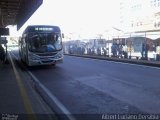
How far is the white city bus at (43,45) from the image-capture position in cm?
2072

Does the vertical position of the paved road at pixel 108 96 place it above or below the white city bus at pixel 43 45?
below

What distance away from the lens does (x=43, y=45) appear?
21.0 metres

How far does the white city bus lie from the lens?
68.0ft

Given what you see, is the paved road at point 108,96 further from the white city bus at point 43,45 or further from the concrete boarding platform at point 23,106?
the white city bus at point 43,45

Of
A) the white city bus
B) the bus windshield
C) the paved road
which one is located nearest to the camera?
the paved road

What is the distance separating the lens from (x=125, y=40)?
3152 cm

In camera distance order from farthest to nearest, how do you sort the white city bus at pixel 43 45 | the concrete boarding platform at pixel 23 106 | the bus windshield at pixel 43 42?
the bus windshield at pixel 43 42, the white city bus at pixel 43 45, the concrete boarding platform at pixel 23 106

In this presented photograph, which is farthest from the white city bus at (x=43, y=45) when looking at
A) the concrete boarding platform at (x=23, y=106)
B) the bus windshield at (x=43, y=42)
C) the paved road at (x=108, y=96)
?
the concrete boarding platform at (x=23, y=106)

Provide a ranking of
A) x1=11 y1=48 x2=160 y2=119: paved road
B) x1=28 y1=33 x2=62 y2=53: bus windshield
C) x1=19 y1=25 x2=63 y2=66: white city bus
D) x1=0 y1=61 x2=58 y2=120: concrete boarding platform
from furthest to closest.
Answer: x1=28 y1=33 x2=62 y2=53: bus windshield, x1=19 y1=25 x2=63 y2=66: white city bus, x1=11 y1=48 x2=160 y2=119: paved road, x1=0 y1=61 x2=58 y2=120: concrete boarding platform

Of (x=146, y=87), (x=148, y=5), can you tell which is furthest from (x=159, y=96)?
(x=148, y=5)

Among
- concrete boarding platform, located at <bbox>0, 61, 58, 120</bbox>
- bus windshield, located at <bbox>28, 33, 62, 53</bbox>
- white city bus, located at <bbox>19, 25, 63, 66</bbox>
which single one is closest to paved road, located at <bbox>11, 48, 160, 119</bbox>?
concrete boarding platform, located at <bbox>0, 61, 58, 120</bbox>

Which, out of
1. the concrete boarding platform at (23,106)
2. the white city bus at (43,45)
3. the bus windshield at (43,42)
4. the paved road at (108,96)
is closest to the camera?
the concrete boarding platform at (23,106)

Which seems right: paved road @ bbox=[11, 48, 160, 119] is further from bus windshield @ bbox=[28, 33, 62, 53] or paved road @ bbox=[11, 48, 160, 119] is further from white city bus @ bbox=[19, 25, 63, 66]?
bus windshield @ bbox=[28, 33, 62, 53]

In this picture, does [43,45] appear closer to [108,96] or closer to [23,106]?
[108,96]
